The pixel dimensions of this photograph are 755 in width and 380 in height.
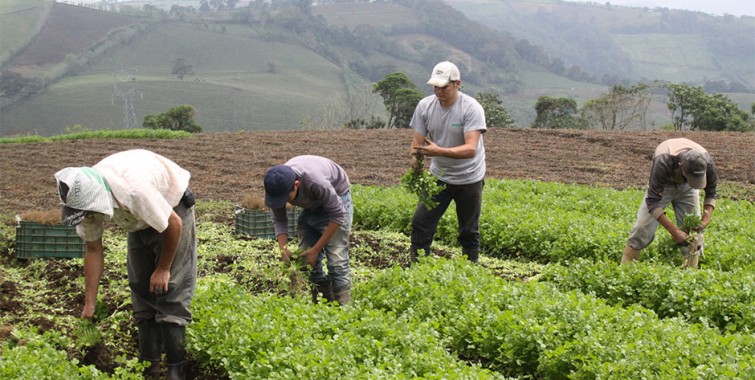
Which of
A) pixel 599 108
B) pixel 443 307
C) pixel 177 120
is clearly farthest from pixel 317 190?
pixel 599 108

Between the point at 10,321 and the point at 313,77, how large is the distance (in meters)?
74.1

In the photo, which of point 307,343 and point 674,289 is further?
point 674,289

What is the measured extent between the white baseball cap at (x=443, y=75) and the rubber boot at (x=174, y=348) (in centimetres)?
337

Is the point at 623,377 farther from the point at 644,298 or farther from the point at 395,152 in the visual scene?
the point at 395,152

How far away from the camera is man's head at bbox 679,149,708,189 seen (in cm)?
729

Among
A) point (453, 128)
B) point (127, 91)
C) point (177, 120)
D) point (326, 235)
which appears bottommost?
point (127, 91)

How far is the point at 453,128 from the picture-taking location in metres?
7.46

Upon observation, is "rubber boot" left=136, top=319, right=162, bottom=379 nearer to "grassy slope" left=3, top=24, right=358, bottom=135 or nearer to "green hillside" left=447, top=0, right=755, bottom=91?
"grassy slope" left=3, top=24, right=358, bottom=135

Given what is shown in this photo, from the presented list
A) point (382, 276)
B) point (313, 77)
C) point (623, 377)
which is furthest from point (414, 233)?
point (313, 77)

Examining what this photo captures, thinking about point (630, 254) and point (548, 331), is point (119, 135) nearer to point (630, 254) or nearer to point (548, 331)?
point (630, 254)

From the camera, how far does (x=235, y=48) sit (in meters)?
84.4

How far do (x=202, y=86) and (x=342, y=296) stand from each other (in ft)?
204

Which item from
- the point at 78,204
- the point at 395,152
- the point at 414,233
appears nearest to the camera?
the point at 78,204

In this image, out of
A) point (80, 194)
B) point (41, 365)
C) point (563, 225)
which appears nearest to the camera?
point (80, 194)
